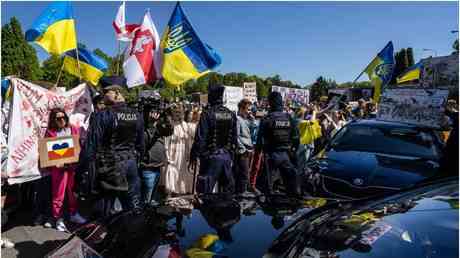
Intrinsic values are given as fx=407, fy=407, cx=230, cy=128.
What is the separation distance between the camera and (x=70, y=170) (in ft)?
16.8

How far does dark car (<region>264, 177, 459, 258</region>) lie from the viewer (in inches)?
62.7

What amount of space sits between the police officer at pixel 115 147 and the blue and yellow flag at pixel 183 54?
296 centimetres

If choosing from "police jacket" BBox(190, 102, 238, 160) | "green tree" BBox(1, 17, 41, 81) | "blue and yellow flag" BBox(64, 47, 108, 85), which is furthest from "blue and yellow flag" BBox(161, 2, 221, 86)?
"green tree" BBox(1, 17, 41, 81)

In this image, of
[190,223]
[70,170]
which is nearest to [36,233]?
[70,170]

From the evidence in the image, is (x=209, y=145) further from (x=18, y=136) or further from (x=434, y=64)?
(x=434, y=64)

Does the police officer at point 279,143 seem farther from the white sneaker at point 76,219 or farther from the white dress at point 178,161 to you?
the white sneaker at point 76,219

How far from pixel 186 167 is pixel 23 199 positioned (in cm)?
246

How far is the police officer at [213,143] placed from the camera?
544 cm

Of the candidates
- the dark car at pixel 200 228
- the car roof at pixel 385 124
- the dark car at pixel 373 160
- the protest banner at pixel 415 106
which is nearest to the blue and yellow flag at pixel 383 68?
the protest banner at pixel 415 106

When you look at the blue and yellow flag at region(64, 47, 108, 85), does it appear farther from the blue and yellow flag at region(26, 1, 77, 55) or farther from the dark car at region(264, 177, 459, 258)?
the dark car at region(264, 177, 459, 258)

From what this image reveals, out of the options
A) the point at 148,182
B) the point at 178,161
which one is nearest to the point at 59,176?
the point at 148,182

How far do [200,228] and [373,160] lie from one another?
352 cm

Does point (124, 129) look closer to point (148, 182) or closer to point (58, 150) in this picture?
point (58, 150)

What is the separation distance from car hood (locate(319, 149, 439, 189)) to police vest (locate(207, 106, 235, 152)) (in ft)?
4.37
